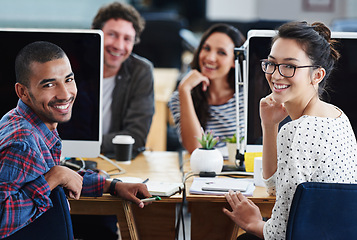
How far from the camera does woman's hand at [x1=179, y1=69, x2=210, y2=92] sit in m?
2.31

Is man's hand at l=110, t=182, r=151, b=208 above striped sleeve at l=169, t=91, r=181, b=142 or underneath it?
underneath

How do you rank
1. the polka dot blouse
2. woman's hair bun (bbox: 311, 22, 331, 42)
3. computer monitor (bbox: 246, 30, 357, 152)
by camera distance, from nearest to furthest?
the polka dot blouse
woman's hair bun (bbox: 311, 22, 331, 42)
computer monitor (bbox: 246, 30, 357, 152)

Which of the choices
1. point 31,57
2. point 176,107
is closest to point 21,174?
point 31,57

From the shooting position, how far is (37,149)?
1.37m

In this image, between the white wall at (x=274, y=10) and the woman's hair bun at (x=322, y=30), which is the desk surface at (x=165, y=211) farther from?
the white wall at (x=274, y=10)

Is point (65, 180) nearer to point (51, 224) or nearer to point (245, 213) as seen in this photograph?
point (51, 224)

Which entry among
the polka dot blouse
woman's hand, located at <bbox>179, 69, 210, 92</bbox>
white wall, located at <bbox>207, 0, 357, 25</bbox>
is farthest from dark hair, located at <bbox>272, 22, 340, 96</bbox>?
white wall, located at <bbox>207, 0, 357, 25</bbox>

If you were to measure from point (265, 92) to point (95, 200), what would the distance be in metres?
0.69

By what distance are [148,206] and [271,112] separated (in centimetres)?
53

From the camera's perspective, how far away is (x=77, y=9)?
23.7 feet

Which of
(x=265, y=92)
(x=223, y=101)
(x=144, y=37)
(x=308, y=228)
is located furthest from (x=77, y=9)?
(x=308, y=228)

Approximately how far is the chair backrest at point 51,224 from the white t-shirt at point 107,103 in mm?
1041

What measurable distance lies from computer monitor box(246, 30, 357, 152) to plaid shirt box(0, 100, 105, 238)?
760 millimetres

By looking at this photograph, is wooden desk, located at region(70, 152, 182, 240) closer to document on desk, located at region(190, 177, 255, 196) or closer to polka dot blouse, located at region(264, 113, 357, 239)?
document on desk, located at region(190, 177, 255, 196)
